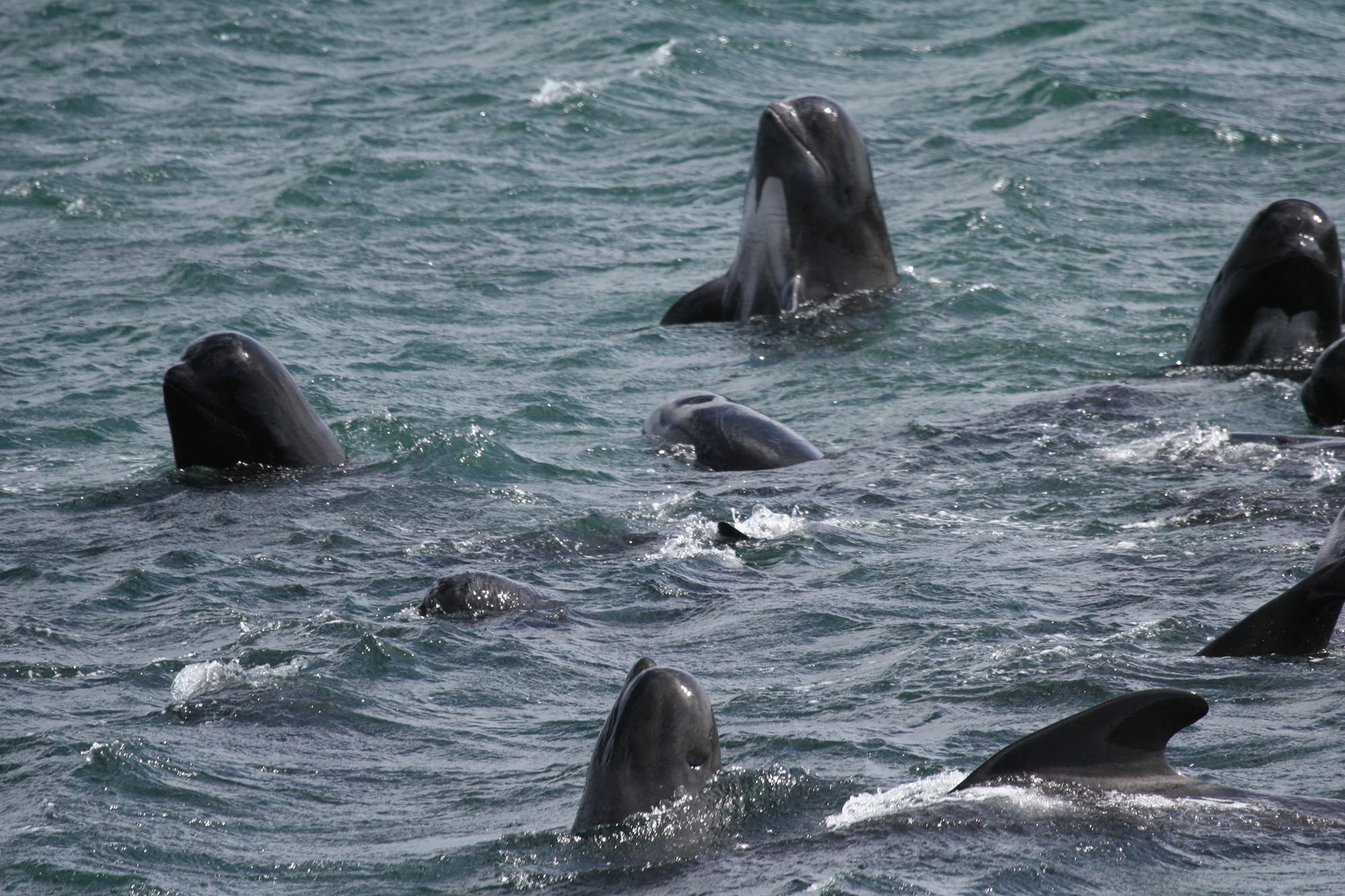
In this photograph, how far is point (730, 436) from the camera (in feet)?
41.9

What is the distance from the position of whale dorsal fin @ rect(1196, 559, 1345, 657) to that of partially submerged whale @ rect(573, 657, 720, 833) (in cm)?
282

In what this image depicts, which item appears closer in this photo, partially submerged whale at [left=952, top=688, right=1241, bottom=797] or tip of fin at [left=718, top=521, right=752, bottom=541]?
partially submerged whale at [left=952, top=688, right=1241, bottom=797]

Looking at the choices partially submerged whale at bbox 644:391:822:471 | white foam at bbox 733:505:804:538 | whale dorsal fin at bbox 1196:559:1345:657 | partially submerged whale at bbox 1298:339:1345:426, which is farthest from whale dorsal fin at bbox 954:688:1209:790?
partially submerged whale at bbox 1298:339:1345:426

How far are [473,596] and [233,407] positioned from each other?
3.42 metres

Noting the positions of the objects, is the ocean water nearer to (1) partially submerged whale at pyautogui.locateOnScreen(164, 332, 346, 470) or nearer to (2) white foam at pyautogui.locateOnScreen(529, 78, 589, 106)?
(2) white foam at pyautogui.locateOnScreen(529, 78, 589, 106)

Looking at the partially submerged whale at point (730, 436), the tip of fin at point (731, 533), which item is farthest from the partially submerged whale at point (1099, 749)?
the partially submerged whale at point (730, 436)

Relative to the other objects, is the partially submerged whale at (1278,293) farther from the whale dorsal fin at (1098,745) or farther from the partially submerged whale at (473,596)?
the whale dorsal fin at (1098,745)

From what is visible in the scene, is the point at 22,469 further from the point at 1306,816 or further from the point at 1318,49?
the point at 1318,49

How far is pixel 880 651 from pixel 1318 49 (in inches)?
775

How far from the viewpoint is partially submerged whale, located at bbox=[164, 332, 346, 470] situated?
1236cm

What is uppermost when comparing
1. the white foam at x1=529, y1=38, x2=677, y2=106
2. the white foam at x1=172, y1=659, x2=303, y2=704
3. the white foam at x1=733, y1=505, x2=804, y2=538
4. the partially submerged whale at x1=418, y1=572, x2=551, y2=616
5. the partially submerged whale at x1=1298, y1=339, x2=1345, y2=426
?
the white foam at x1=529, y1=38, x2=677, y2=106

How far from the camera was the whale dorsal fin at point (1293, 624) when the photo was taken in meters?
8.30

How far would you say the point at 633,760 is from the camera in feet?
22.1

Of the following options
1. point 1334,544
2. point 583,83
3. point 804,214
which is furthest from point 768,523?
point 583,83
